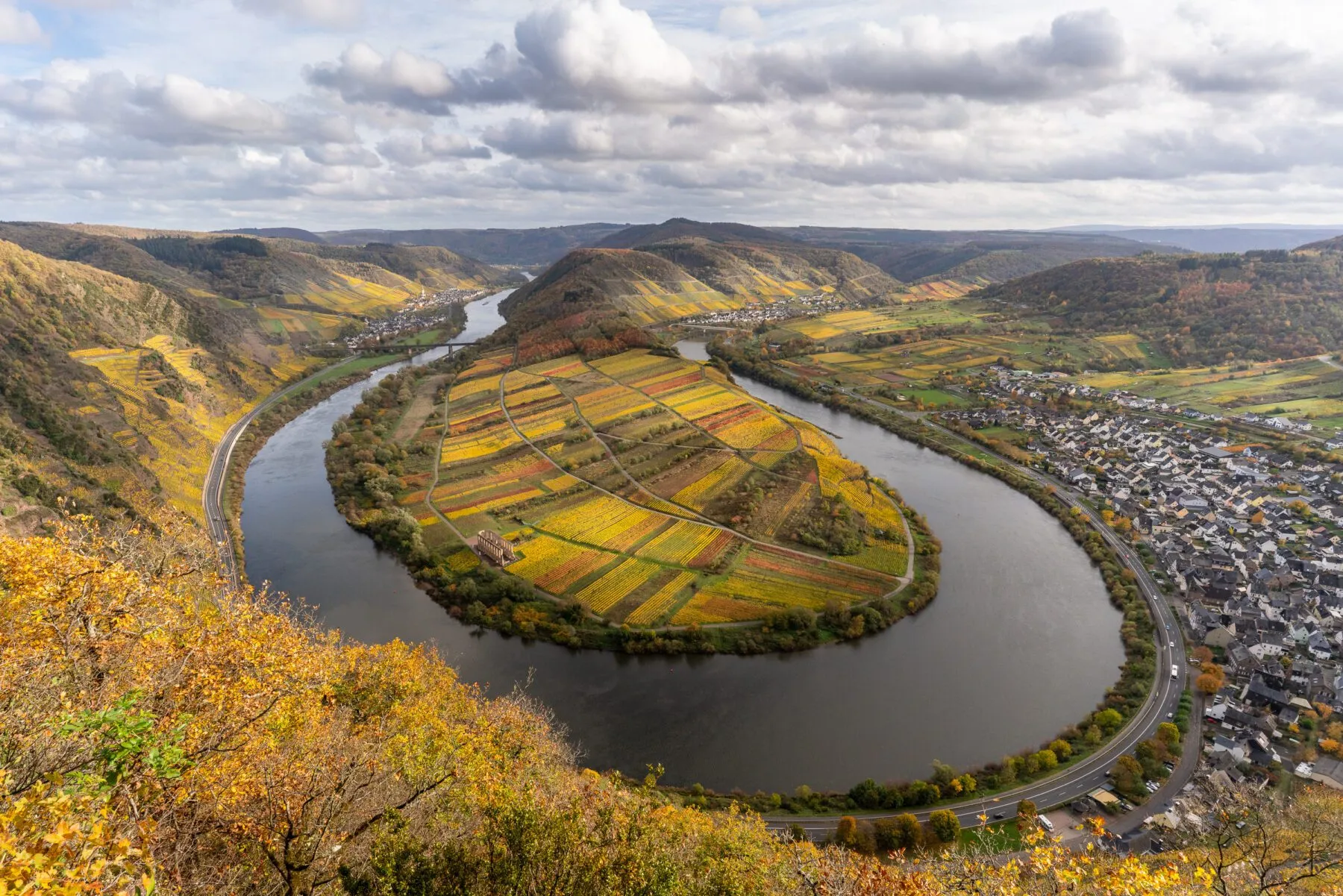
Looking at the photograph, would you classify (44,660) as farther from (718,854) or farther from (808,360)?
(808,360)

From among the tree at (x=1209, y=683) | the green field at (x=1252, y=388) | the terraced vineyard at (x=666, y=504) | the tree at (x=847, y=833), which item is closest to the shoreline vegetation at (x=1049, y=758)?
the tree at (x=847, y=833)

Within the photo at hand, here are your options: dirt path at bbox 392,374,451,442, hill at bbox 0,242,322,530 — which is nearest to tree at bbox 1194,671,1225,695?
hill at bbox 0,242,322,530

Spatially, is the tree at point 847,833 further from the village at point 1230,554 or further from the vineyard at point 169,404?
the vineyard at point 169,404

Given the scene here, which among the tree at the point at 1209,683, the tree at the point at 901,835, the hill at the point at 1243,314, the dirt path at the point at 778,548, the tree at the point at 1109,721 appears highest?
the hill at the point at 1243,314

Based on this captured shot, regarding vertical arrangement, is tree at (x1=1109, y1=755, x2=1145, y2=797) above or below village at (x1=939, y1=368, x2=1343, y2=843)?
below

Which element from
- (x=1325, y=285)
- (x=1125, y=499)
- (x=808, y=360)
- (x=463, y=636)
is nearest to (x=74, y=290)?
(x=463, y=636)

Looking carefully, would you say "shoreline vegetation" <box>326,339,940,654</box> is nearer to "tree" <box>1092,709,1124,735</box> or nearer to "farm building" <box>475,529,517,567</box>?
"farm building" <box>475,529,517,567</box>
